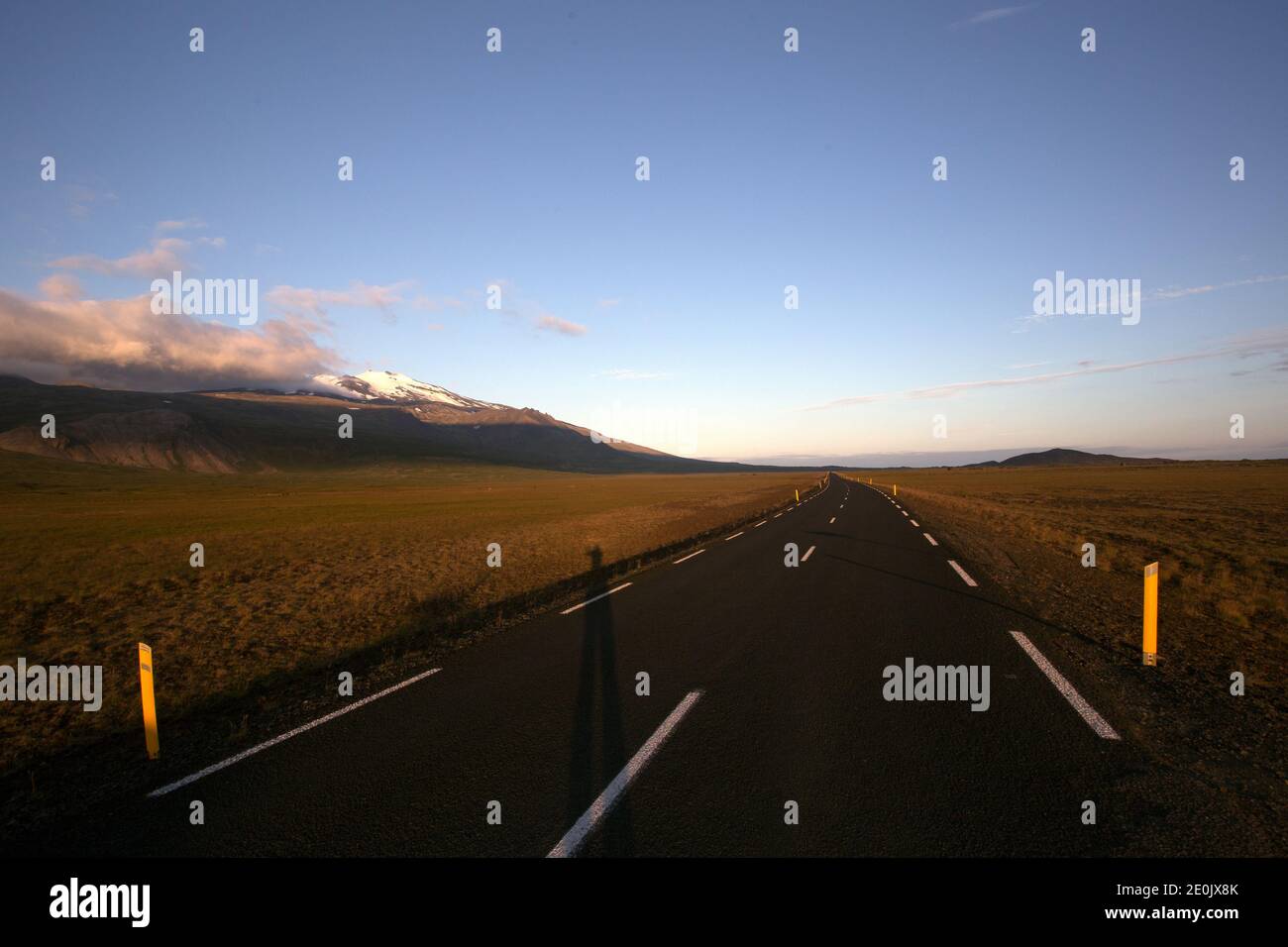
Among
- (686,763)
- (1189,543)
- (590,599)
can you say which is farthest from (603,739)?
(1189,543)

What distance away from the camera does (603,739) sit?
556 centimetres

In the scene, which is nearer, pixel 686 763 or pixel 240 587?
pixel 686 763

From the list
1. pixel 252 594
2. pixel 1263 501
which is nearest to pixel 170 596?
pixel 252 594

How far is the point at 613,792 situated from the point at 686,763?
739 millimetres

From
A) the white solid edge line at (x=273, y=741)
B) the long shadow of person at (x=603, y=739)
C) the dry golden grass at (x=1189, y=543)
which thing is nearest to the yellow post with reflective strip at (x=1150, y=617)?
the dry golden grass at (x=1189, y=543)

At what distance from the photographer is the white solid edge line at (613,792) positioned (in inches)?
153

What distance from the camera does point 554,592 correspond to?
13.1 metres

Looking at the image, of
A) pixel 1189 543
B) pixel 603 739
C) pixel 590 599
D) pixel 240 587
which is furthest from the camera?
pixel 1189 543

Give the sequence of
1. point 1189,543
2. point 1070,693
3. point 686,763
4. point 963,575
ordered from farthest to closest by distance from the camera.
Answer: point 1189,543
point 963,575
point 1070,693
point 686,763

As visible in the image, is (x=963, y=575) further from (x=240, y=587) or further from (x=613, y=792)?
(x=240, y=587)

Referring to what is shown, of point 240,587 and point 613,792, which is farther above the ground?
point 613,792

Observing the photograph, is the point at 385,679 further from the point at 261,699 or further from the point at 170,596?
the point at 170,596

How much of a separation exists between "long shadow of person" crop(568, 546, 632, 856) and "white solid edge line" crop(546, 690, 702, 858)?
0.17 ft
